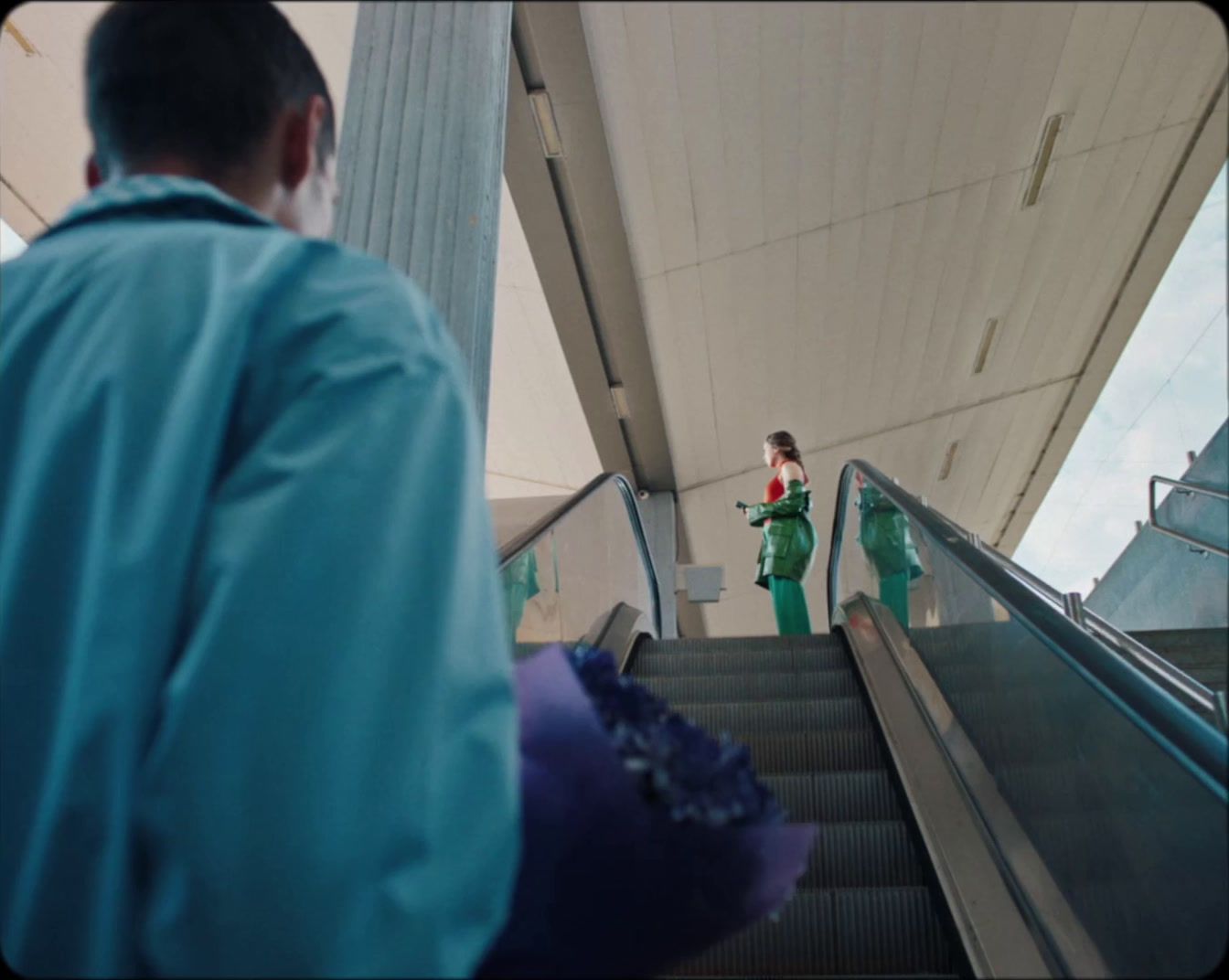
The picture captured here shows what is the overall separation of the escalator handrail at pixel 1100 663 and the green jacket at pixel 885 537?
0.54m

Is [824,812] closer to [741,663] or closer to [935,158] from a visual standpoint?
[741,663]

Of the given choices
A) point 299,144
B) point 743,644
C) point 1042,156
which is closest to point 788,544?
point 743,644

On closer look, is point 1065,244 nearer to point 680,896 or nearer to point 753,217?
point 753,217

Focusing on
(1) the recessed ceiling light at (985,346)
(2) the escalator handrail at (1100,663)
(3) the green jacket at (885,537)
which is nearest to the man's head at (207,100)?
(1) the recessed ceiling light at (985,346)

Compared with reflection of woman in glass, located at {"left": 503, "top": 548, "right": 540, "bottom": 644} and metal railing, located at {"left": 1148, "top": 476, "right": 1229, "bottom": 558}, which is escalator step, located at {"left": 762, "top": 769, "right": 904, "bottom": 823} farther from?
metal railing, located at {"left": 1148, "top": 476, "right": 1229, "bottom": 558}

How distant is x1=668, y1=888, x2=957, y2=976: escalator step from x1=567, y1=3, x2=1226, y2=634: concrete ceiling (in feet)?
3.56

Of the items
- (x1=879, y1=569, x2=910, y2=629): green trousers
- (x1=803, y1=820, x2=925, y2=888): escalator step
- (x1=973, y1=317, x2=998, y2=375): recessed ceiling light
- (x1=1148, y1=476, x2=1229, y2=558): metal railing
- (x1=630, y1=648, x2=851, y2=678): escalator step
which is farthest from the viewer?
(x1=1148, y1=476, x2=1229, y2=558): metal railing

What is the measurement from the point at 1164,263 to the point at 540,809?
0.88 meters

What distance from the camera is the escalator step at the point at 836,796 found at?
2.94 m

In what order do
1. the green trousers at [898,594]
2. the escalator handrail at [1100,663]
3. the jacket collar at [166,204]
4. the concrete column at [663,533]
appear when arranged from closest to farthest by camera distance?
the jacket collar at [166,204], the escalator handrail at [1100,663], the green trousers at [898,594], the concrete column at [663,533]

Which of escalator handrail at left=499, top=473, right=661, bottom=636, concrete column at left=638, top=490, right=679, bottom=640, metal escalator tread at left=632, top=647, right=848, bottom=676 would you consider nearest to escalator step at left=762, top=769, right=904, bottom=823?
escalator handrail at left=499, top=473, right=661, bottom=636

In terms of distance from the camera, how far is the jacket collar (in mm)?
916

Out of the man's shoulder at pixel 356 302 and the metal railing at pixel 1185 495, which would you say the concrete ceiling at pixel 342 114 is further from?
the metal railing at pixel 1185 495

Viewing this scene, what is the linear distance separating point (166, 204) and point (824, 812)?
2.57m
